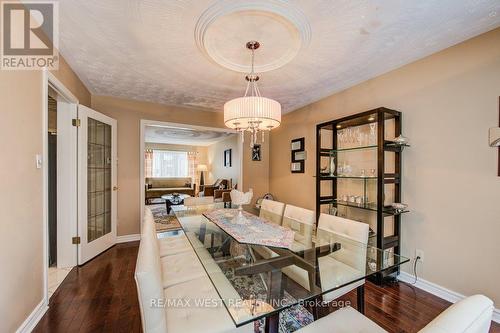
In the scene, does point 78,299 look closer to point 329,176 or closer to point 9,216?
point 9,216

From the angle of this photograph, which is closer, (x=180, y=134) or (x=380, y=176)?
(x=380, y=176)

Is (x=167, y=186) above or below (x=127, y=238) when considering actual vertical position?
above

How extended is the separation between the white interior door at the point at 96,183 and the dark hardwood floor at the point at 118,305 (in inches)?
19.3

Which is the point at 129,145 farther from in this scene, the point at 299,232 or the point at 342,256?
the point at 342,256

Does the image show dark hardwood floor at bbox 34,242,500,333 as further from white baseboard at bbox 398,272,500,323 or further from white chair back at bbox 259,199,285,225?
white chair back at bbox 259,199,285,225

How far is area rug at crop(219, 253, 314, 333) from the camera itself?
4.08 ft

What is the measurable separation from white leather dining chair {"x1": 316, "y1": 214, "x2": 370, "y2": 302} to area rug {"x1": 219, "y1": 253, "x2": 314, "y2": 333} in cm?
38

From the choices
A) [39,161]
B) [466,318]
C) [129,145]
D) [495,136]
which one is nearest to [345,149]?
[495,136]

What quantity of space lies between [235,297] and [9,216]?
1.61 m

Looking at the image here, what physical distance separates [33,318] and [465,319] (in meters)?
2.68

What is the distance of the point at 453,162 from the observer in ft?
6.72

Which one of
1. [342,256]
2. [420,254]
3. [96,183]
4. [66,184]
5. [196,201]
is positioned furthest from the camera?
[196,201]

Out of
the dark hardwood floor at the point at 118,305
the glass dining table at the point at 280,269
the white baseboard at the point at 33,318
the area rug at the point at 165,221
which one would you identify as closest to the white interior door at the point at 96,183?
the dark hardwood floor at the point at 118,305

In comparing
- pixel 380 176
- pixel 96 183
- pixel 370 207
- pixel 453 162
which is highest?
pixel 453 162
